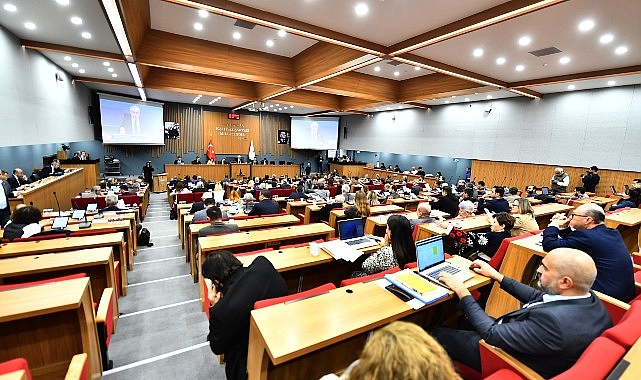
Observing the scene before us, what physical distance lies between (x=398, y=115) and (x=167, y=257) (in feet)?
48.4

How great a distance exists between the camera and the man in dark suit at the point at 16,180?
600 cm

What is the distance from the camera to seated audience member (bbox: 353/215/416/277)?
274 centimetres

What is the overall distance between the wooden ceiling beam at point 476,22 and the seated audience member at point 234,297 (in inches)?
187

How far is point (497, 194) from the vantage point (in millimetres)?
6910

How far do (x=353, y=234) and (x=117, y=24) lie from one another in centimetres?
503

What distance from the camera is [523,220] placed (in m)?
3.99

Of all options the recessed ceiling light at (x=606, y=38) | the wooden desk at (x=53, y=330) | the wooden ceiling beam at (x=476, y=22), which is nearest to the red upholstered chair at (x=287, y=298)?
the wooden desk at (x=53, y=330)

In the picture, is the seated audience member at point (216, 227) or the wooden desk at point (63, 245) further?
the seated audience member at point (216, 227)

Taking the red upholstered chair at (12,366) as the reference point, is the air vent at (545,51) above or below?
above

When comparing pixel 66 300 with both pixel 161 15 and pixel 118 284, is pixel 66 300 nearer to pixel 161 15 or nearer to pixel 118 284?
pixel 118 284

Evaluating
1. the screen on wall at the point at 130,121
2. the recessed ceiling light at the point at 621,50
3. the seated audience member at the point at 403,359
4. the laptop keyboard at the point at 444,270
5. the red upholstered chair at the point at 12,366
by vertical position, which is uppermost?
the recessed ceiling light at the point at 621,50

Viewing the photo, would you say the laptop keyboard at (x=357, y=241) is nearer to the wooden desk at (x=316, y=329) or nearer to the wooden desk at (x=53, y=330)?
the wooden desk at (x=316, y=329)

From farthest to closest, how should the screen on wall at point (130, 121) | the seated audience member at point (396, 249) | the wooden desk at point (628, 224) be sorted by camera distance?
the screen on wall at point (130, 121) → the wooden desk at point (628, 224) → the seated audience member at point (396, 249)

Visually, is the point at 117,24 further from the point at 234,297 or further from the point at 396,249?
the point at 396,249
